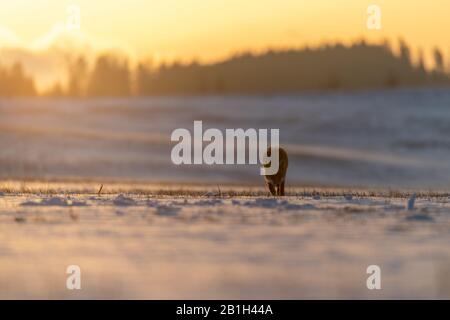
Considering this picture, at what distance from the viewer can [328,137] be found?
5391 cm

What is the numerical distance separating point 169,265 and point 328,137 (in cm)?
4550

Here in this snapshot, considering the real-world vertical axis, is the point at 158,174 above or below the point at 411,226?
above

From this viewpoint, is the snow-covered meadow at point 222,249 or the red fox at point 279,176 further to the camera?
the red fox at point 279,176

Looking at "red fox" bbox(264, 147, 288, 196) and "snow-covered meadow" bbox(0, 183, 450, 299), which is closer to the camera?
"snow-covered meadow" bbox(0, 183, 450, 299)

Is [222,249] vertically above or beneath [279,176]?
beneath

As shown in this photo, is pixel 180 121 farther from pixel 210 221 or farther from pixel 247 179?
pixel 210 221

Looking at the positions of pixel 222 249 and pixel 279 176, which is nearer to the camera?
pixel 222 249

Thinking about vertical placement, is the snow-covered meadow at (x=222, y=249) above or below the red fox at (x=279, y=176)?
below

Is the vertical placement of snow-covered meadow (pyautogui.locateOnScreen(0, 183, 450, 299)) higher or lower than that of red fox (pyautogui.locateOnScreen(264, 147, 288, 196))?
lower

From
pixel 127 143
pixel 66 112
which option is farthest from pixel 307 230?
pixel 66 112

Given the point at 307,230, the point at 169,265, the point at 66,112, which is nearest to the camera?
the point at 169,265
